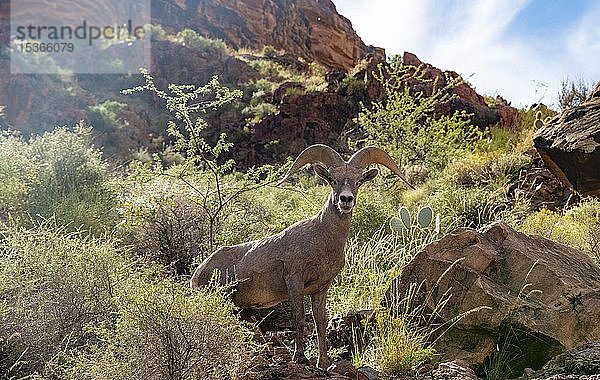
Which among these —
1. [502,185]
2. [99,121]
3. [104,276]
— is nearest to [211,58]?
[99,121]

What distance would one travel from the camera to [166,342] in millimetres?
3635

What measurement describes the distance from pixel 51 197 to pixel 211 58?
82.6 ft

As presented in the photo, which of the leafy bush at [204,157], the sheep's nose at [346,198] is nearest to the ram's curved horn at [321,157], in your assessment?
the sheep's nose at [346,198]

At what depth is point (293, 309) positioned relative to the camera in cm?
441

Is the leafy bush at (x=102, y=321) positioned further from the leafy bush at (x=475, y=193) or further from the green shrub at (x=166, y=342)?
the leafy bush at (x=475, y=193)

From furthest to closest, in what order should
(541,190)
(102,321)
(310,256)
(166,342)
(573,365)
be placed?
(541,190)
(102,321)
(310,256)
(573,365)
(166,342)

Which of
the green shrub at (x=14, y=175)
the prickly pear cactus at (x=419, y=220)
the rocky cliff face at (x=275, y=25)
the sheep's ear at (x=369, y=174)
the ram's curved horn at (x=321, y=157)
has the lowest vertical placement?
the prickly pear cactus at (x=419, y=220)

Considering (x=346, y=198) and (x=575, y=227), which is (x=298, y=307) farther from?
(x=575, y=227)

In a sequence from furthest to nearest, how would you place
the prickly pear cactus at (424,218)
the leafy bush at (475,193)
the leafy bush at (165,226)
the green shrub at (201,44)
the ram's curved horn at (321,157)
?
the green shrub at (201,44)
the leafy bush at (475,193)
the prickly pear cactus at (424,218)
the leafy bush at (165,226)
the ram's curved horn at (321,157)

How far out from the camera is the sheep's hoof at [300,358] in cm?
443

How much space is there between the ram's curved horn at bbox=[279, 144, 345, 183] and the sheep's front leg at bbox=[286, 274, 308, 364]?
0.79m

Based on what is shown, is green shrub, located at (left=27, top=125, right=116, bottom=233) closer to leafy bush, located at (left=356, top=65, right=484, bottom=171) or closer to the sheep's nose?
the sheep's nose

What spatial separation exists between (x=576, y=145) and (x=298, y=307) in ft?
17.5

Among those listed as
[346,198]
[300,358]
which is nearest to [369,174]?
[346,198]
